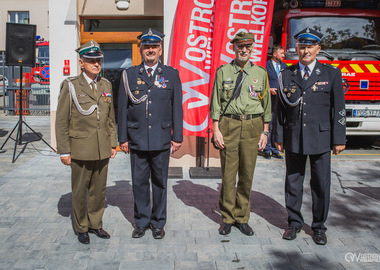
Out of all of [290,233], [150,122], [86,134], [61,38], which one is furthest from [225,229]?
[61,38]

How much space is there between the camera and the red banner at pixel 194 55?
6797 mm

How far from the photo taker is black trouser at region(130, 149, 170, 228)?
436cm

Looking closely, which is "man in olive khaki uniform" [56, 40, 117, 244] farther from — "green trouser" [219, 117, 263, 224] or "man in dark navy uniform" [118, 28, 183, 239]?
"green trouser" [219, 117, 263, 224]

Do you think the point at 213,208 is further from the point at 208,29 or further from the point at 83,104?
the point at 208,29

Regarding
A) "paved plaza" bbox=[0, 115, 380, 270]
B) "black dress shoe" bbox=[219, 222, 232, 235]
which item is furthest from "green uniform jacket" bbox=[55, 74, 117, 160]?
"black dress shoe" bbox=[219, 222, 232, 235]

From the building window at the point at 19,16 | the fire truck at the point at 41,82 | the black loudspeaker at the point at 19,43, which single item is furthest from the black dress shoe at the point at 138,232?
the building window at the point at 19,16

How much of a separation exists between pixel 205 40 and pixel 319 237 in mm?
3840

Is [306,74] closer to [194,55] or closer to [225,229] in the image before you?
[225,229]

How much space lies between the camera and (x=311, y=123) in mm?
4184

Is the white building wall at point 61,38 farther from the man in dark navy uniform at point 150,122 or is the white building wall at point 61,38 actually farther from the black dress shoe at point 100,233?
the black dress shoe at point 100,233

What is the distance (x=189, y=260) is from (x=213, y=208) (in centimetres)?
156

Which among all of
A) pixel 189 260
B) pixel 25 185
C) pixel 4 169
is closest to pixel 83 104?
pixel 189 260

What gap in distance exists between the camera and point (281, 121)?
14.5 ft

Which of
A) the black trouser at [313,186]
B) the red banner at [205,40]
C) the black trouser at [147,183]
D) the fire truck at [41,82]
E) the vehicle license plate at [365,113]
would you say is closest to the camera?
the black trouser at [313,186]
